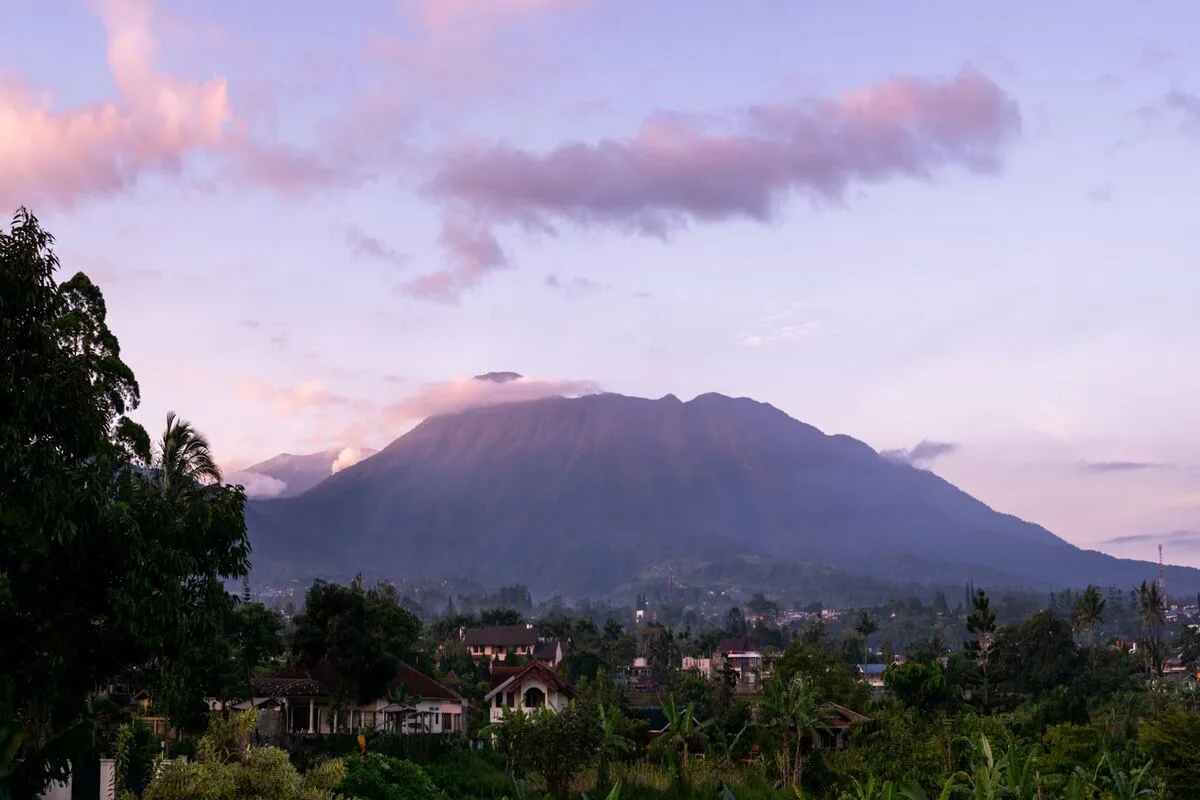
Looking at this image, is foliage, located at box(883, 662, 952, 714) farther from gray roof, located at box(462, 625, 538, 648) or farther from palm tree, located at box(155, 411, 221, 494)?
gray roof, located at box(462, 625, 538, 648)

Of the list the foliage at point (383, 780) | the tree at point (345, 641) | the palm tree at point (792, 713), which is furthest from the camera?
the tree at point (345, 641)

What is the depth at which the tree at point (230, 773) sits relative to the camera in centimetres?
2025

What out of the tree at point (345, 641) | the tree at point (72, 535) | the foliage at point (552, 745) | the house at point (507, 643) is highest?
the tree at point (72, 535)

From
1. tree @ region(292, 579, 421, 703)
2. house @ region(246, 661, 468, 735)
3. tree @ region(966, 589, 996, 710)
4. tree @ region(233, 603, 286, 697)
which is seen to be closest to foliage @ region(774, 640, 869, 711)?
tree @ region(966, 589, 996, 710)

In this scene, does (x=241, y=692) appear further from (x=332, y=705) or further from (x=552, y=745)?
(x=552, y=745)

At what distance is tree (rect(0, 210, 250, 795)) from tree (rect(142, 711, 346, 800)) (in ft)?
5.74

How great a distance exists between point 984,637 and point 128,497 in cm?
5952

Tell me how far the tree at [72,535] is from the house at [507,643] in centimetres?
12368

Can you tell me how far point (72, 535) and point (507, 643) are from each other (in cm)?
14256

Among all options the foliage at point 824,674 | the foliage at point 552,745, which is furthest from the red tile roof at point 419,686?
the foliage at point 552,745

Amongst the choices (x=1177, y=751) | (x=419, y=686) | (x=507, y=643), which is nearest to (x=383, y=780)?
(x=1177, y=751)

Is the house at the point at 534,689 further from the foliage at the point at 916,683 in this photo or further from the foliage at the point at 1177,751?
the foliage at the point at 1177,751

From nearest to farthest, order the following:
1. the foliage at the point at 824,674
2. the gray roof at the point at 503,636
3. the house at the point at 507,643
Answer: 1. the foliage at the point at 824,674
2. the house at the point at 507,643
3. the gray roof at the point at 503,636

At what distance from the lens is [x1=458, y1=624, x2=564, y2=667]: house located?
146m
